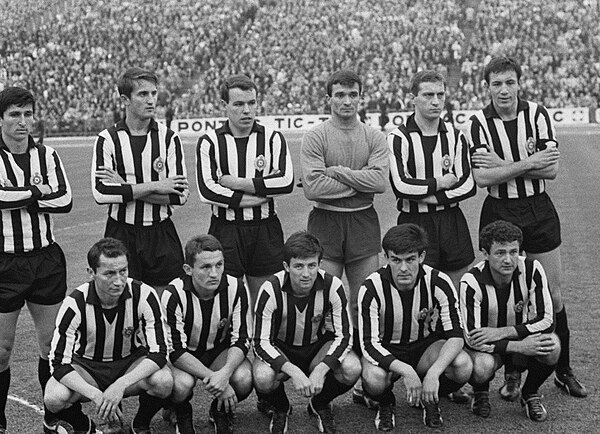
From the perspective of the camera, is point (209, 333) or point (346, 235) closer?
point (209, 333)

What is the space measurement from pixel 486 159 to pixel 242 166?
146 centimetres

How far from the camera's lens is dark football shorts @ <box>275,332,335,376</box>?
16.0ft

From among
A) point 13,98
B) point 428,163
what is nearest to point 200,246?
point 13,98

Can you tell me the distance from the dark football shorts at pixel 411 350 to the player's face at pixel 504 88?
147 cm

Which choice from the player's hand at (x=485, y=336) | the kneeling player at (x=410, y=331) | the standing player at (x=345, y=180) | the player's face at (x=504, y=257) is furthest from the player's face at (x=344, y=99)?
the player's hand at (x=485, y=336)

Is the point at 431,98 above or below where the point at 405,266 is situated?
above

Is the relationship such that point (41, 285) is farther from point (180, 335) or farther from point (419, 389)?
point (419, 389)

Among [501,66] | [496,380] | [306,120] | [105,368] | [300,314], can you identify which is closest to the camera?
[105,368]

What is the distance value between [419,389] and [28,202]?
7.55 feet

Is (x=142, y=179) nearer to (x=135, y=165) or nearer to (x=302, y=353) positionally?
(x=135, y=165)

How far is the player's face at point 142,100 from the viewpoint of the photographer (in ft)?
16.5

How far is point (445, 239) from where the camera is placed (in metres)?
5.21

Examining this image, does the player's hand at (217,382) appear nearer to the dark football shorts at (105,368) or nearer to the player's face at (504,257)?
the dark football shorts at (105,368)

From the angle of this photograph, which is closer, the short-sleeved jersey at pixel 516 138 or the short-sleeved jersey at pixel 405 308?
the short-sleeved jersey at pixel 405 308
